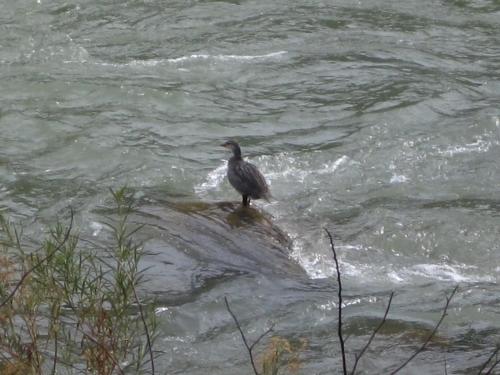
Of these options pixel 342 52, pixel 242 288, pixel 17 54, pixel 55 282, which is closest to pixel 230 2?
pixel 342 52

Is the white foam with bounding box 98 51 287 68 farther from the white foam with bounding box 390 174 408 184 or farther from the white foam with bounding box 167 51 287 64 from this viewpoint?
the white foam with bounding box 390 174 408 184

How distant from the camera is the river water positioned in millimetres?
7023

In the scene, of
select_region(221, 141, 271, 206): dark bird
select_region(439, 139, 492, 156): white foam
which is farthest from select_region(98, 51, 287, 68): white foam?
select_region(221, 141, 271, 206): dark bird

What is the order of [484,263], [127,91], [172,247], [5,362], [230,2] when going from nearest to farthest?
1. [5,362]
2. [172,247]
3. [484,263]
4. [127,91]
5. [230,2]

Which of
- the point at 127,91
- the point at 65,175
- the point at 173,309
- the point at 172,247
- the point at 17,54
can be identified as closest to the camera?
the point at 173,309

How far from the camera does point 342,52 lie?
1405 centimetres

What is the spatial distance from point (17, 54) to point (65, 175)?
12.7 ft

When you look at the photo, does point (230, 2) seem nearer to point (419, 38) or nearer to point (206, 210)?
point (419, 38)

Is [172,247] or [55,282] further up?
[55,282]

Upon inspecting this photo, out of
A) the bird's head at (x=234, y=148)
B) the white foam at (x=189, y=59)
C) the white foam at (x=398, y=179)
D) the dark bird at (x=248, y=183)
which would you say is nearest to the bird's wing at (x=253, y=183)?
the dark bird at (x=248, y=183)

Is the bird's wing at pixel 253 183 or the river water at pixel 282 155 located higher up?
the bird's wing at pixel 253 183

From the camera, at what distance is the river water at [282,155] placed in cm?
702

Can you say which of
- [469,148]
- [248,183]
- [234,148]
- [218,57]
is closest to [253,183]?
[248,183]

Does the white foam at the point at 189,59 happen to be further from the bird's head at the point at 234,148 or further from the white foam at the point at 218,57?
the bird's head at the point at 234,148
